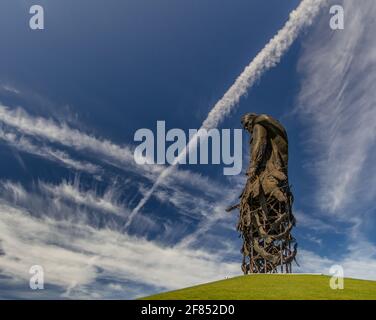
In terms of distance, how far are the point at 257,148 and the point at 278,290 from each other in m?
18.2

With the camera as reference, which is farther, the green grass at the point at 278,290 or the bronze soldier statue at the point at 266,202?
the bronze soldier statue at the point at 266,202

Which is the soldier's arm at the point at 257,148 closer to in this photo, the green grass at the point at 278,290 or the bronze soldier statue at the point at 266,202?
the bronze soldier statue at the point at 266,202

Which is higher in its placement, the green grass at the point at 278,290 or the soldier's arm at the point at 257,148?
the soldier's arm at the point at 257,148

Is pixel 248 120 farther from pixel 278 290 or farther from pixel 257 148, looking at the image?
pixel 278 290

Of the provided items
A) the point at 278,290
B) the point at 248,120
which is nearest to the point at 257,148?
the point at 248,120

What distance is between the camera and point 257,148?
42.8 metres

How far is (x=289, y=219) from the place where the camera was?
41.8 m

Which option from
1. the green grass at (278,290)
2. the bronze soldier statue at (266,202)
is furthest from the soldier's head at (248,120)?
the green grass at (278,290)

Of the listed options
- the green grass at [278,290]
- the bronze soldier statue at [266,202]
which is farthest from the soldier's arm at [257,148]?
the green grass at [278,290]

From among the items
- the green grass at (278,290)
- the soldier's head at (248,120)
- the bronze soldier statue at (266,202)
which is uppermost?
the soldier's head at (248,120)

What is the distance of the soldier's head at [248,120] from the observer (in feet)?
145

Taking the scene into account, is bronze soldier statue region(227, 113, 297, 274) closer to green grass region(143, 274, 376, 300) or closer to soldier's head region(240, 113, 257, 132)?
soldier's head region(240, 113, 257, 132)
